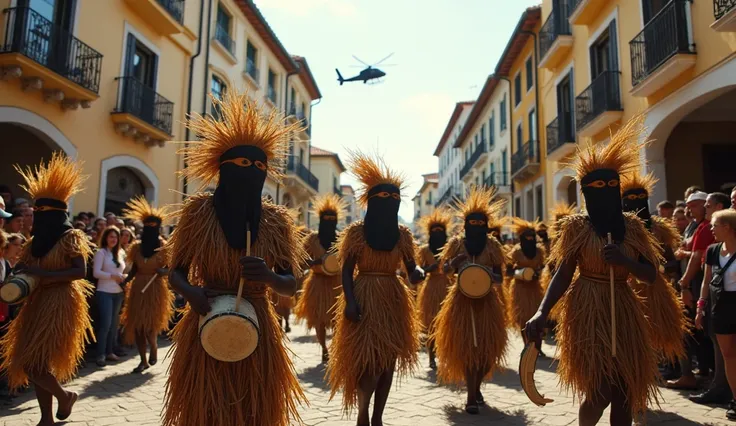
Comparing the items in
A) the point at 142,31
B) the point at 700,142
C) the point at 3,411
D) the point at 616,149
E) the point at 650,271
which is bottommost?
the point at 3,411

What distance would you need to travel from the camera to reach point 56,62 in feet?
33.5

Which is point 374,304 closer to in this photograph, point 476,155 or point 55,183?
point 55,183

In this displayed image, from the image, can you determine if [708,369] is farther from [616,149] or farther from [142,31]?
[142,31]

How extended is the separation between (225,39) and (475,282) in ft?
52.5

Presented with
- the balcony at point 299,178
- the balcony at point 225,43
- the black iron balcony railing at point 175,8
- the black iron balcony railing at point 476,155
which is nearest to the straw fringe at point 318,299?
the black iron balcony railing at point 175,8

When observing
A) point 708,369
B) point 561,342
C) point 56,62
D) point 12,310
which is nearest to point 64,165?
point 12,310

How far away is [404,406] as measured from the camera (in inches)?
202

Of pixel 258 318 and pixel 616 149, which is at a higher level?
pixel 616 149

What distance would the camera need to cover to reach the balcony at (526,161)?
1991 cm

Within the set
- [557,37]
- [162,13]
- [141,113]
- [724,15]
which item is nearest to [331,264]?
[724,15]

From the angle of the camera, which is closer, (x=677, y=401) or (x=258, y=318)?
(x=258, y=318)

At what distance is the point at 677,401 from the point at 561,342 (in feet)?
8.10

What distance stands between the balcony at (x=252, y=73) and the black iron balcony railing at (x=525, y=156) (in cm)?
1098

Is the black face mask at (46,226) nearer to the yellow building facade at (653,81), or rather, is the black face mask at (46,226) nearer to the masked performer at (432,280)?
the masked performer at (432,280)
